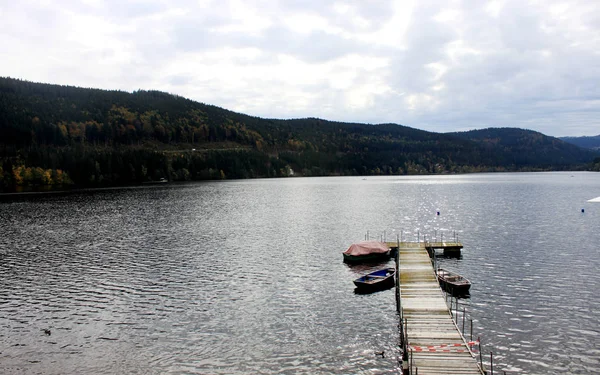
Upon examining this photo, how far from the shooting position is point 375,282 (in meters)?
49.5

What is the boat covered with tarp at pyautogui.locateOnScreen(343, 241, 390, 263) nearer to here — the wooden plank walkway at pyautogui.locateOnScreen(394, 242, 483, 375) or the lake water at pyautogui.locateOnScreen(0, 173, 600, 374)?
the lake water at pyautogui.locateOnScreen(0, 173, 600, 374)

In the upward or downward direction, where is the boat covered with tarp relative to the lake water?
upward

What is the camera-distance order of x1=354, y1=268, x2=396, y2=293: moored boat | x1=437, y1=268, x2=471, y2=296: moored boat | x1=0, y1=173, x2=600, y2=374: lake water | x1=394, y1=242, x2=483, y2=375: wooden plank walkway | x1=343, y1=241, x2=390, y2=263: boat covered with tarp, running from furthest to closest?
x1=343, y1=241, x2=390, y2=263: boat covered with tarp
x1=354, y1=268, x2=396, y2=293: moored boat
x1=437, y1=268, x2=471, y2=296: moored boat
x1=0, y1=173, x2=600, y2=374: lake water
x1=394, y1=242, x2=483, y2=375: wooden plank walkway

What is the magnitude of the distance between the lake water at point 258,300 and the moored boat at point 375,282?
118cm

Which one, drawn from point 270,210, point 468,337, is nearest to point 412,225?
point 270,210

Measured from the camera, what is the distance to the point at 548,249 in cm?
6819

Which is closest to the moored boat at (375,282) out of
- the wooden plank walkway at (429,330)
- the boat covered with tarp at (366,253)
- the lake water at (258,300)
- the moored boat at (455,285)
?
the lake water at (258,300)

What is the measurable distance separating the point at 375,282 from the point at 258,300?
1334cm

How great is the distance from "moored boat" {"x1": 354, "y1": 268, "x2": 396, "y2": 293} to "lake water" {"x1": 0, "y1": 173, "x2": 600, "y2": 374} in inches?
46.7

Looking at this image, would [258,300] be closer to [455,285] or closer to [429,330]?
[429,330]

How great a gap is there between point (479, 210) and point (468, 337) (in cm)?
9776

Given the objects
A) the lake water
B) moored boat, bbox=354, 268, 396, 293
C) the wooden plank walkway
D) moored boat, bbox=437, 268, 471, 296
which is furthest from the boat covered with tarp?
moored boat, bbox=437, 268, 471, 296

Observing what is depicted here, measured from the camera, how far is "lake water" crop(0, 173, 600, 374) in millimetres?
32656

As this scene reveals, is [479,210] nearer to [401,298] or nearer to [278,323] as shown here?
[401,298]
